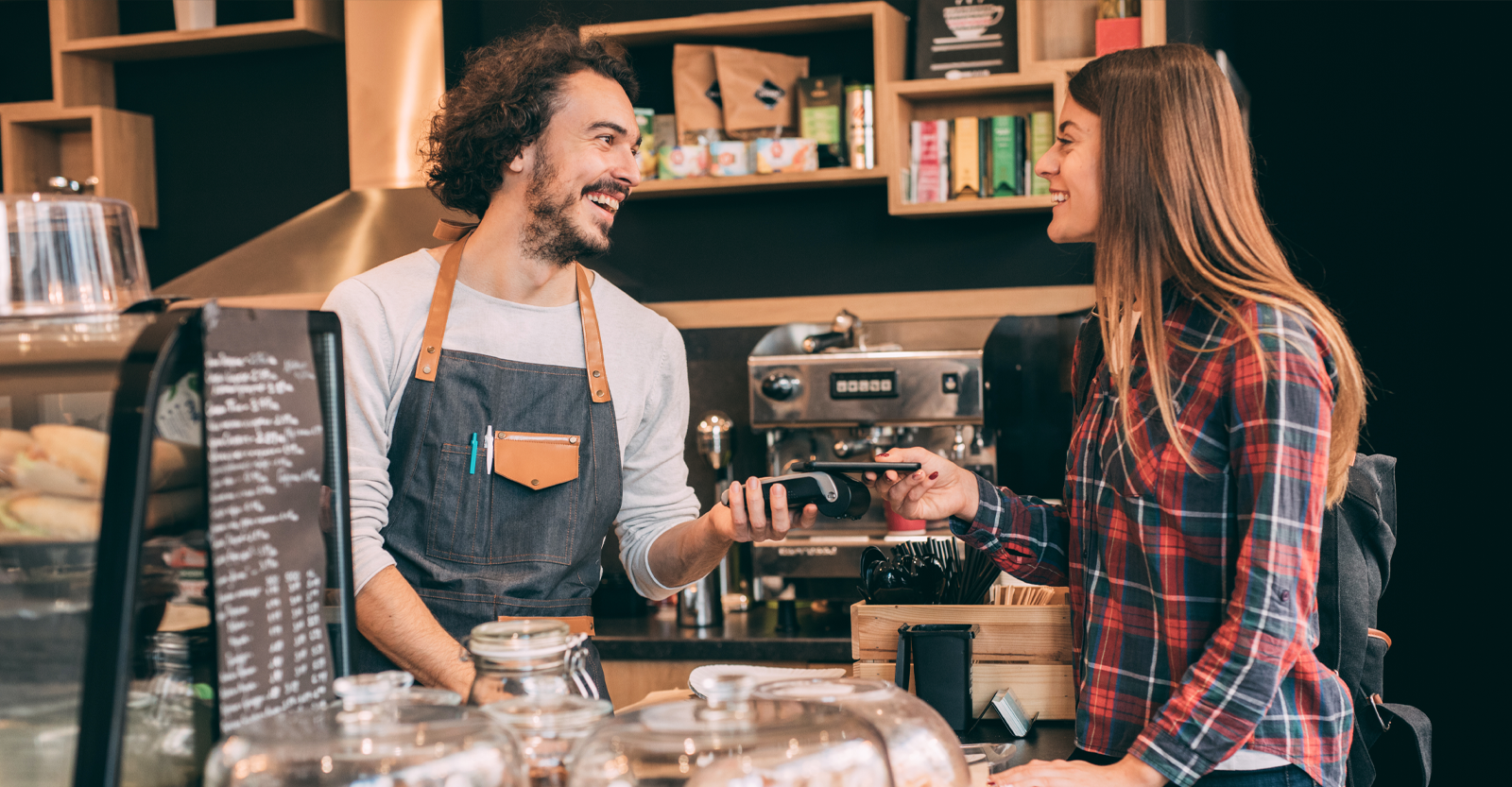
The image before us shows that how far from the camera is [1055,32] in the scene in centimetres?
312

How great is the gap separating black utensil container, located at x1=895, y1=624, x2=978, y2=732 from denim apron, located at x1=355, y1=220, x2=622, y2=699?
44 cm

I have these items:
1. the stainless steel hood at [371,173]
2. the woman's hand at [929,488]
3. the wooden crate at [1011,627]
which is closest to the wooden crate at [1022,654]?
the wooden crate at [1011,627]

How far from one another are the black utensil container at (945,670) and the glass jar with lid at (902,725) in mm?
640

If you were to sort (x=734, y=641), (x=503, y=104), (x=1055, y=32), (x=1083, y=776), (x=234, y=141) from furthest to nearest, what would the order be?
(x=234, y=141)
(x=1055, y=32)
(x=734, y=641)
(x=503, y=104)
(x=1083, y=776)

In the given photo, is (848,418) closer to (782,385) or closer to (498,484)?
(782,385)

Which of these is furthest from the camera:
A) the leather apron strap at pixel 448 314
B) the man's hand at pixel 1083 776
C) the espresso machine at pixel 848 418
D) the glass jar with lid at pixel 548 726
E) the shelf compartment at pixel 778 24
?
the shelf compartment at pixel 778 24

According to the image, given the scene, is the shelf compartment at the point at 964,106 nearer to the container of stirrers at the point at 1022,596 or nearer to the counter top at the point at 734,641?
the counter top at the point at 734,641

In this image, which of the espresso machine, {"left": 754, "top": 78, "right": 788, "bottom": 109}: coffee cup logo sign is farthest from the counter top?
{"left": 754, "top": 78, "right": 788, "bottom": 109}: coffee cup logo sign

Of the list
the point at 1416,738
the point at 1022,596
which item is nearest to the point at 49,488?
the point at 1022,596

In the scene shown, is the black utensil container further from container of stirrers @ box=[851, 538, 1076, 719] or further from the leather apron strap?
the leather apron strap

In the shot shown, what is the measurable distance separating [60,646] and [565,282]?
104 cm

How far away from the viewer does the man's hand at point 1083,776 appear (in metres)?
1.20

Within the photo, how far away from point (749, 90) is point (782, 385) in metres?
0.86

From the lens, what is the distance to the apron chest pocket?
1729 mm
